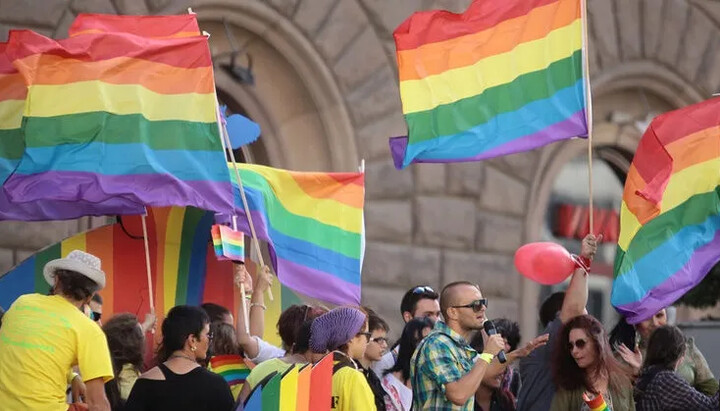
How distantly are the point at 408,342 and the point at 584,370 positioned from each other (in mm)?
1351

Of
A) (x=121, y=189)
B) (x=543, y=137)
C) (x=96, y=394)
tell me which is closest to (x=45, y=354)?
(x=96, y=394)

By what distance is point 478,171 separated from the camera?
15539 millimetres

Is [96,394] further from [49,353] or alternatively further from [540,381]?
[540,381]

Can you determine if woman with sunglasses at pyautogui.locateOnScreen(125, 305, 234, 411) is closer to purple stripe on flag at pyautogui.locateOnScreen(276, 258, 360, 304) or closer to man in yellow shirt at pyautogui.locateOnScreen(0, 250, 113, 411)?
man in yellow shirt at pyautogui.locateOnScreen(0, 250, 113, 411)

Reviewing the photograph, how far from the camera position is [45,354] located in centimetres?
804

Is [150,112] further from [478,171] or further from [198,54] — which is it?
[478,171]

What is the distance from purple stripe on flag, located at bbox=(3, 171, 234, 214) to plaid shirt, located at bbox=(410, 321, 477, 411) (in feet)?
4.94

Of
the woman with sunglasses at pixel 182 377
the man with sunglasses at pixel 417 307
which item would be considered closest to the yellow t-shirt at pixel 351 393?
the woman with sunglasses at pixel 182 377

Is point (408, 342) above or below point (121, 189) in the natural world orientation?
below

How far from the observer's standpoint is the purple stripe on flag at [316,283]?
1054 cm

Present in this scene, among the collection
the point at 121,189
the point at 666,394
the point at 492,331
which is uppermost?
the point at 121,189

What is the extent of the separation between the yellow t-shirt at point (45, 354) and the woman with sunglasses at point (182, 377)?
27 cm

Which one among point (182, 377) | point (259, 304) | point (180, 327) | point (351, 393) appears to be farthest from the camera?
point (259, 304)

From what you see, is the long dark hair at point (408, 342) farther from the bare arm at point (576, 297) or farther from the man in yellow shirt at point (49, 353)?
the man in yellow shirt at point (49, 353)
